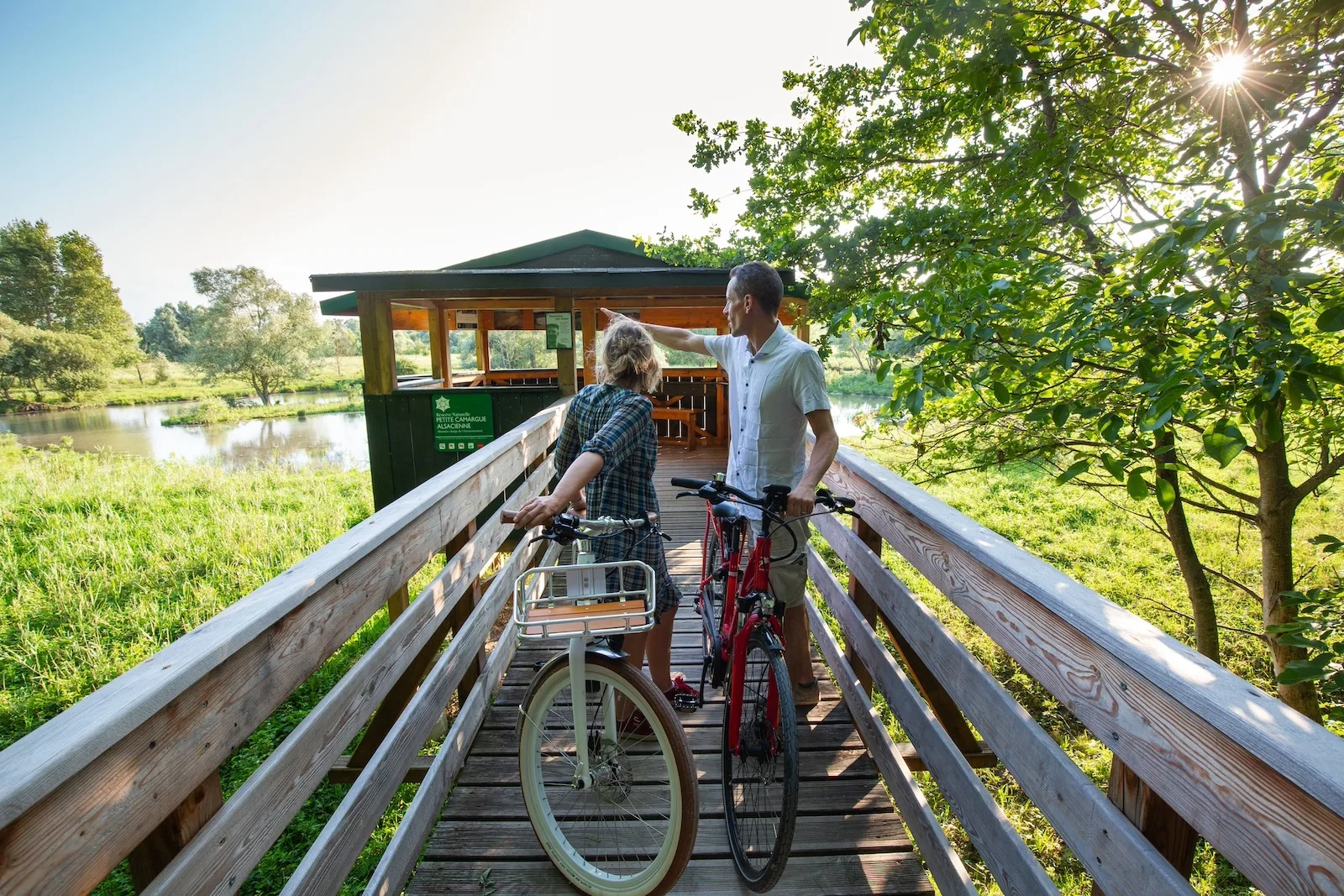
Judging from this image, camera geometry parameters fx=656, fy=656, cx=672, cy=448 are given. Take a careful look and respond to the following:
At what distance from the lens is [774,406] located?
2.55m

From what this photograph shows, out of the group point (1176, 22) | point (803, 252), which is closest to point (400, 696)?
point (1176, 22)

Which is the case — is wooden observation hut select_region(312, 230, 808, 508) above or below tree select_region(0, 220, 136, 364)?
below

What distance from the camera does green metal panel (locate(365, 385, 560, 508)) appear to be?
740cm

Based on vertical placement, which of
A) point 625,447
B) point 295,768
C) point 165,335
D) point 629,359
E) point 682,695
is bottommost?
point 682,695

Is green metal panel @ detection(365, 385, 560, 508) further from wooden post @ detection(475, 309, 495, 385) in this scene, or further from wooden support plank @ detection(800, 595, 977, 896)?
wooden support plank @ detection(800, 595, 977, 896)

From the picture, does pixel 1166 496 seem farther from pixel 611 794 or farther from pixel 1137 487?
pixel 611 794

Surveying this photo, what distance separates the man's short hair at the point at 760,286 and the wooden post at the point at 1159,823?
1770 mm

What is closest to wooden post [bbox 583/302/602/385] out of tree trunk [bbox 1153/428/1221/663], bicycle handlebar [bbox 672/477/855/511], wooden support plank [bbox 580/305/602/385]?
wooden support plank [bbox 580/305/602/385]

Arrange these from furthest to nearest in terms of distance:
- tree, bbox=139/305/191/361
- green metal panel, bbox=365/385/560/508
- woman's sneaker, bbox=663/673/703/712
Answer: tree, bbox=139/305/191/361 < green metal panel, bbox=365/385/560/508 < woman's sneaker, bbox=663/673/703/712

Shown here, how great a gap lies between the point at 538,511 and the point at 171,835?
967mm

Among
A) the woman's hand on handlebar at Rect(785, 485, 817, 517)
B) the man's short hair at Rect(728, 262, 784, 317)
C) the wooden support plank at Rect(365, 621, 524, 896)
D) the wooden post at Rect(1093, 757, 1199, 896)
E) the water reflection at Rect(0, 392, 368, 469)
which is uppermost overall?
the man's short hair at Rect(728, 262, 784, 317)

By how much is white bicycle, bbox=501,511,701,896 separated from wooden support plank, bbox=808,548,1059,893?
2.35 ft

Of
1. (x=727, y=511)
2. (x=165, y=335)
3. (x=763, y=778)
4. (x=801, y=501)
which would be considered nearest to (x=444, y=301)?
(x=727, y=511)

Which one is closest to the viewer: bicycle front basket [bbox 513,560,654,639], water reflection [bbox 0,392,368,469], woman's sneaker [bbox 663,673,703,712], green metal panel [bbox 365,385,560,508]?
bicycle front basket [bbox 513,560,654,639]
